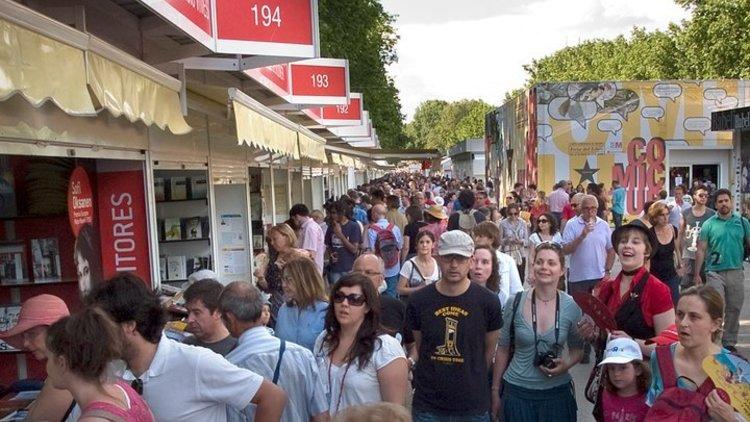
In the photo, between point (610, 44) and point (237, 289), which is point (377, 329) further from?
point (610, 44)

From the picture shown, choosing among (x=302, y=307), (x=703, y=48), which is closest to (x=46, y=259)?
(x=302, y=307)

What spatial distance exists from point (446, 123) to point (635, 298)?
474ft

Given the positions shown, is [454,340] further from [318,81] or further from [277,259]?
[318,81]

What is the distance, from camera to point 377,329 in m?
3.75

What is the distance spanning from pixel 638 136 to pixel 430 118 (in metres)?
146

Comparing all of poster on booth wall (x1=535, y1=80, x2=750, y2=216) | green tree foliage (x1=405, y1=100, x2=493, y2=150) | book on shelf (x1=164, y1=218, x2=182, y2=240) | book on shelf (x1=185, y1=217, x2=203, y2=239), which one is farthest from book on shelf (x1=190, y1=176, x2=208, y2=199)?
green tree foliage (x1=405, y1=100, x2=493, y2=150)

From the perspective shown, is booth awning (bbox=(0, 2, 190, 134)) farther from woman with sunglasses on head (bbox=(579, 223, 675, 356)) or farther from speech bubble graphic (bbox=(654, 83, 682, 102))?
speech bubble graphic (bbox=(654, 83, 682, 102))

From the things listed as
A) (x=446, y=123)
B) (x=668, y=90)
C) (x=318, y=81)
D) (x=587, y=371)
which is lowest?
(x=587, y=371)

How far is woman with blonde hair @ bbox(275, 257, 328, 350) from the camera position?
4398mm

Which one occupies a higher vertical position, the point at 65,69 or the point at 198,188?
the point at 65,69

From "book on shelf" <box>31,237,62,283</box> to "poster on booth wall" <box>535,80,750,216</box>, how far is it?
20.9 m

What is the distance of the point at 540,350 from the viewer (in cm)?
425

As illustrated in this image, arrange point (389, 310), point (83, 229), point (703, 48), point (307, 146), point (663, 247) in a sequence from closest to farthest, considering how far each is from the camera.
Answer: point (389, 310) < point (83, 229) < point (663, 247) < point (307, 146) < point (703, 48)

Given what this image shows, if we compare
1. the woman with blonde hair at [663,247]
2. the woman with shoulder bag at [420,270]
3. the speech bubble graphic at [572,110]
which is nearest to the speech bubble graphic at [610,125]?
the speech bubble graphic at [572,110]
